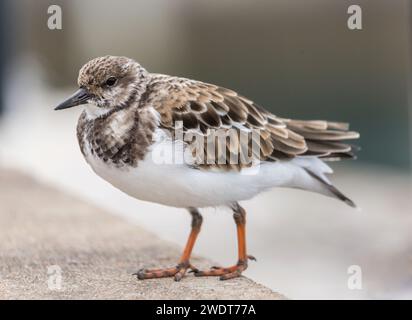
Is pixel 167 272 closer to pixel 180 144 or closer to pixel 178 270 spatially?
pixel 178 270

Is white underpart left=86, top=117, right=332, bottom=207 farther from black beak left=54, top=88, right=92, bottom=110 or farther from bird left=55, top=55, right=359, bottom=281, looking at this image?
black beak left=54, top=88, right=92, bottom=110

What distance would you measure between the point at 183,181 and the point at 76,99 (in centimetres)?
70

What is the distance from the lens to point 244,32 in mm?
11539

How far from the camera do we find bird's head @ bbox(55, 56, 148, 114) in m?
3.93

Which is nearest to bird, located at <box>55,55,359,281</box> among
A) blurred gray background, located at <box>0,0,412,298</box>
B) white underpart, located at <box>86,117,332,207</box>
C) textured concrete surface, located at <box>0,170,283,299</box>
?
white underpart, located at <box>86,117,332,207</box>

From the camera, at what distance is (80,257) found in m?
4.39

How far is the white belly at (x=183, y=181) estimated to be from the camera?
3762mm

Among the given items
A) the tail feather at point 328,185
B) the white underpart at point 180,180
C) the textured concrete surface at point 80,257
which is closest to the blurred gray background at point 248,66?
the textured concrete surface at point 80,257

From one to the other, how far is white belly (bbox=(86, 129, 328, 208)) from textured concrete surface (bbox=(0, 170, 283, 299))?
43cm

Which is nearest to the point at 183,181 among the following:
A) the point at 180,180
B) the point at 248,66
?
the point at 180,180

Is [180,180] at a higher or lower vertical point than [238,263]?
higher
